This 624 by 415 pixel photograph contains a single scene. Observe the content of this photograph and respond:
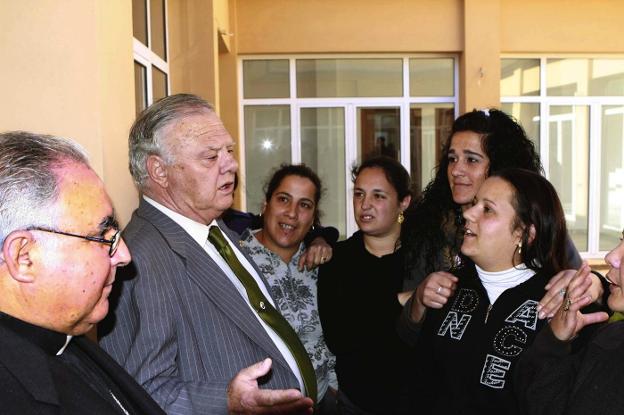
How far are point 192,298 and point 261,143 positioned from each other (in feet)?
23.7

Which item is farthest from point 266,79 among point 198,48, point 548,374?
point 548,374

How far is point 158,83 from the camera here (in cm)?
463

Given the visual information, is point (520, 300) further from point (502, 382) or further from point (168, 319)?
point (168, 319)

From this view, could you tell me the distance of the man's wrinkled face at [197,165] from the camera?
6.23 feet

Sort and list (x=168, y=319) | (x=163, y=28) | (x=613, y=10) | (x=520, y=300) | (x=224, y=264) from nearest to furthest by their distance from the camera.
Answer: (x=168, y=319)
(x=224, y=264)
(x=520, y=300)
(x=163, y=28)
(x=613, y=10)

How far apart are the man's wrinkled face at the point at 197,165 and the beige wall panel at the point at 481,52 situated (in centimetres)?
709

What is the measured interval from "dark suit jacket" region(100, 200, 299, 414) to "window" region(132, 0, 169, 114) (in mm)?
2057

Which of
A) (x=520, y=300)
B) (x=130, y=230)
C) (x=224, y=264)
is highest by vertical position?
(x=130, y=230)

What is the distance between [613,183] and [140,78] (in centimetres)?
825

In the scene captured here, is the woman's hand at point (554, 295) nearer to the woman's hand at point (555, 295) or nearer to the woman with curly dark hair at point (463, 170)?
the woman's hand at point (555, 295)

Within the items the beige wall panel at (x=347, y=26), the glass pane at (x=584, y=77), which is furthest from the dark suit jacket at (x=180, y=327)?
the glass pane at (x=584, y=77)

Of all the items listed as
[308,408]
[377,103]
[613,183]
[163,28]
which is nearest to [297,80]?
[377,103]

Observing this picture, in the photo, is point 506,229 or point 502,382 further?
point 506,229

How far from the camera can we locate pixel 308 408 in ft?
5.75
